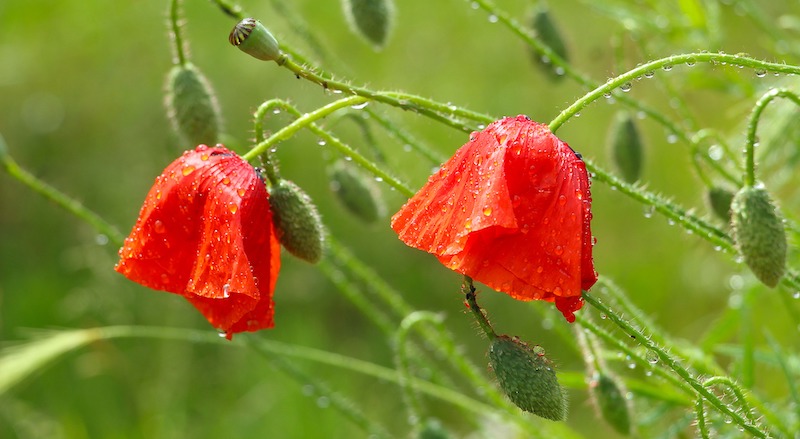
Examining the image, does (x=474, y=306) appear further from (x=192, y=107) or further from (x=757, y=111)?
(x=192, y=107)

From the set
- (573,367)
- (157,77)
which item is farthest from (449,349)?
(157,77)

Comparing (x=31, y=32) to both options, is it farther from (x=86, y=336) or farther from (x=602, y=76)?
(x=86, y=336)

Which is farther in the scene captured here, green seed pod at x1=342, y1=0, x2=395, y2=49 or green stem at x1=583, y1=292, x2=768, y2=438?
green seed pod at x1=342, y1=0, x2=395, y2=49

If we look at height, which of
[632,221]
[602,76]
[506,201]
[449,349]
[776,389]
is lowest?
[506,201]

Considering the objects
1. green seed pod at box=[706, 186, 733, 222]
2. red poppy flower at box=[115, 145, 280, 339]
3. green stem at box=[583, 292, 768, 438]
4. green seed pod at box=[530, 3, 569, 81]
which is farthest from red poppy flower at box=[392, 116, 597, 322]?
green seed pod at box=[530, 3, 569, 81]

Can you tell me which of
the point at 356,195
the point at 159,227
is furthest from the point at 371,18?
the point at 159,227

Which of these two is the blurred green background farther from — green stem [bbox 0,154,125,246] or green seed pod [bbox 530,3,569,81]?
green stem [bbox 0,154,125,246]

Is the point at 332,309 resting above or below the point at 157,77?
below
